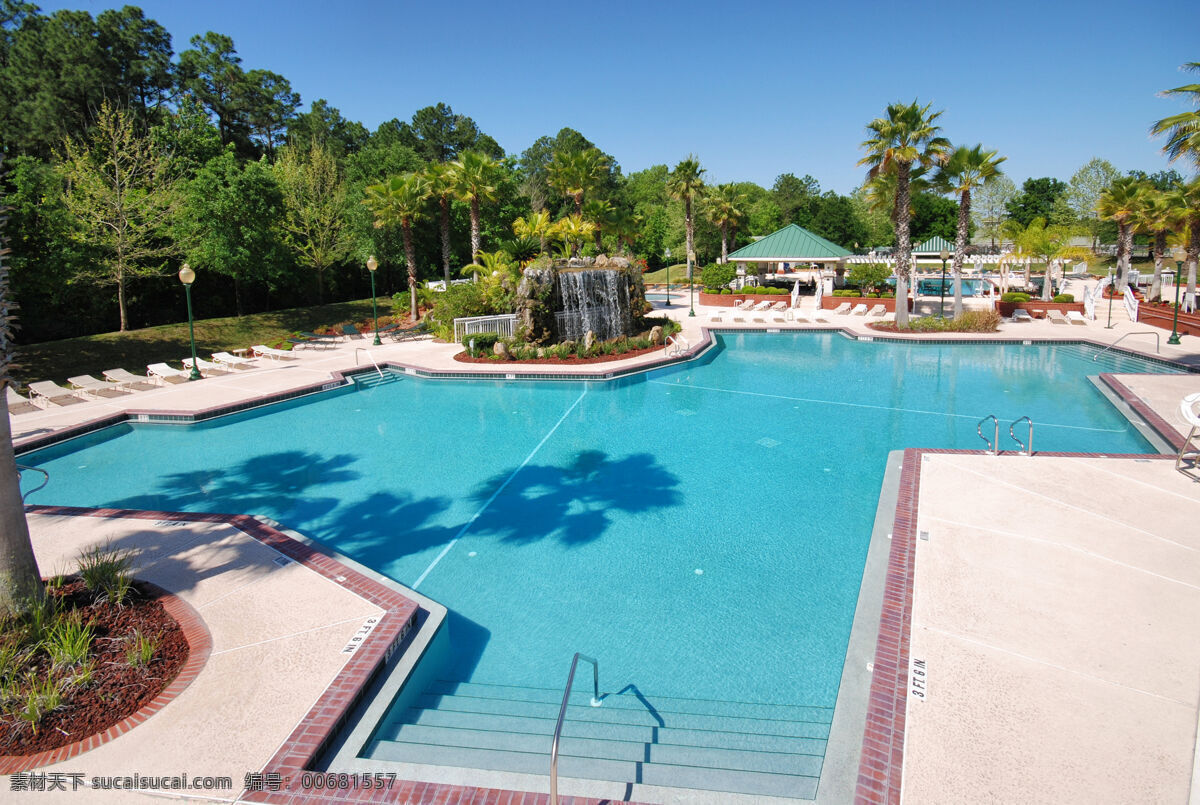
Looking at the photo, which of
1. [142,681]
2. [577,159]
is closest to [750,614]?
[142,681]

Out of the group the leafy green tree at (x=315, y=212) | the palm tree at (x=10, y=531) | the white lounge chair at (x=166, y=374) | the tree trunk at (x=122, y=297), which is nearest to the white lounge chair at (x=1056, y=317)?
the leafy green tree at (x=315, y=212)

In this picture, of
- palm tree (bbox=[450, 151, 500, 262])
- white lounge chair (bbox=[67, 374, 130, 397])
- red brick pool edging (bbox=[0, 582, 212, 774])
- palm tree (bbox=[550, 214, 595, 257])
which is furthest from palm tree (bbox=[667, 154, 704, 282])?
red brick pool edging (bbox=[0, 582, 212, 774])

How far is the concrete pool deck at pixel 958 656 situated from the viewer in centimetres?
456

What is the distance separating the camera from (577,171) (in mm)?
34031

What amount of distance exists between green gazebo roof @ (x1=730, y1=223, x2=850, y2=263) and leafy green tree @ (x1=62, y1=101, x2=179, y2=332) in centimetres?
2885

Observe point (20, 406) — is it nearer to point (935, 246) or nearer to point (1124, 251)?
point (1124, 251)

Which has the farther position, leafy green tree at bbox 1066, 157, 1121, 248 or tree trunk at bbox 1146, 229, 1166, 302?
leafy green tree at bbox 1066, 157, 1121, 248

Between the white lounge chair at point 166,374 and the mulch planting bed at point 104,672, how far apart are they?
45.7ft

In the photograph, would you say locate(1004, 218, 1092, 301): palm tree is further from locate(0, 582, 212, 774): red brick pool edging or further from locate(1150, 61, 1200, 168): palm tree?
locate(0, 582, 212, 774): red brick pool edging

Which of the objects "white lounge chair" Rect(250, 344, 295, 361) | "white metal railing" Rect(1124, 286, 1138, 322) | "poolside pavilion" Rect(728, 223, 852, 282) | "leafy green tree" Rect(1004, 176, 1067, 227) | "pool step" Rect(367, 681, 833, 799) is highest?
"leafy green tree" Rect(1004, 176, 1067, 227)

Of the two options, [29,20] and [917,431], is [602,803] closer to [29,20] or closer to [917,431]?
[917,431]

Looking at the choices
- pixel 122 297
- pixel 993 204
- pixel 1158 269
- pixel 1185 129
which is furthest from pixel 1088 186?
pixel 122 297

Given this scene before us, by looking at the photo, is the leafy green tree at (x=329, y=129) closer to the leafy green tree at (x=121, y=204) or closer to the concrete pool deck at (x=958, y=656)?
the leafy green tree at (x=121, y=204)

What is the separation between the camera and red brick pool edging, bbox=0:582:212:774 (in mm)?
4715
